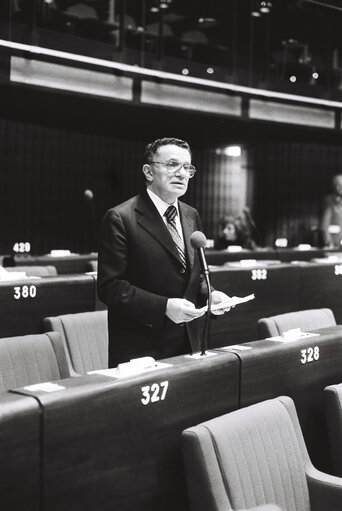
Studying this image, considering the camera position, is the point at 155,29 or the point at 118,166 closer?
the point at 155,29

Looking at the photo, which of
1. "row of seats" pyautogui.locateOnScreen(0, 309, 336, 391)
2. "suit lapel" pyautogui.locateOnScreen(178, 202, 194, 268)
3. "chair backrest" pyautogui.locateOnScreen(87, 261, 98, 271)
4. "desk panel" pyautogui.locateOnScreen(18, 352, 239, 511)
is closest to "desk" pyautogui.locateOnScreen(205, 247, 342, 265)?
"chair backrest" pyautogui.locateOnScreen(87, 261, 98, 271)

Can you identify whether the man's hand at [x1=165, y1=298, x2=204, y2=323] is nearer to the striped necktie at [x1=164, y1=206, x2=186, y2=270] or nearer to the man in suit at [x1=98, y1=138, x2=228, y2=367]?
the man in suit at [x1=98, y1=138, x2=228, y2=367]

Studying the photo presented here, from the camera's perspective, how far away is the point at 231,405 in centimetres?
241

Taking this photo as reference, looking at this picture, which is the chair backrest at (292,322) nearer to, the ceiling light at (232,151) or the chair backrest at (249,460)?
the chair backrest at (249,460)

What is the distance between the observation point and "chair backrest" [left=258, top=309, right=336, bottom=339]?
3.81m

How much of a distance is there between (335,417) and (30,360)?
1275 mm

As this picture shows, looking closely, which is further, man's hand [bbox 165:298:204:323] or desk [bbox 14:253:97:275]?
desk [bbox 14:253:97:275]

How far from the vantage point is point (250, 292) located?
5359mm

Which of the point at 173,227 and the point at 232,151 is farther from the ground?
the point at 232,151

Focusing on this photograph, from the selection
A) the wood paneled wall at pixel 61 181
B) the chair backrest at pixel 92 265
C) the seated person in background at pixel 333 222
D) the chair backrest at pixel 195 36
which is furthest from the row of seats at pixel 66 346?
the seated person in background at pixel 333 222

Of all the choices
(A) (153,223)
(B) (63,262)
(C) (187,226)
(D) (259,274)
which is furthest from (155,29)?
(A) (153,223)

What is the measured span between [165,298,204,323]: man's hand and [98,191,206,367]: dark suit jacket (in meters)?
0.11

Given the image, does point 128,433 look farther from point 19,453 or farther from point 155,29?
point 155,29

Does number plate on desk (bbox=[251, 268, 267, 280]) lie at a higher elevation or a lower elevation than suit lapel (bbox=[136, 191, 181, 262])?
lower
